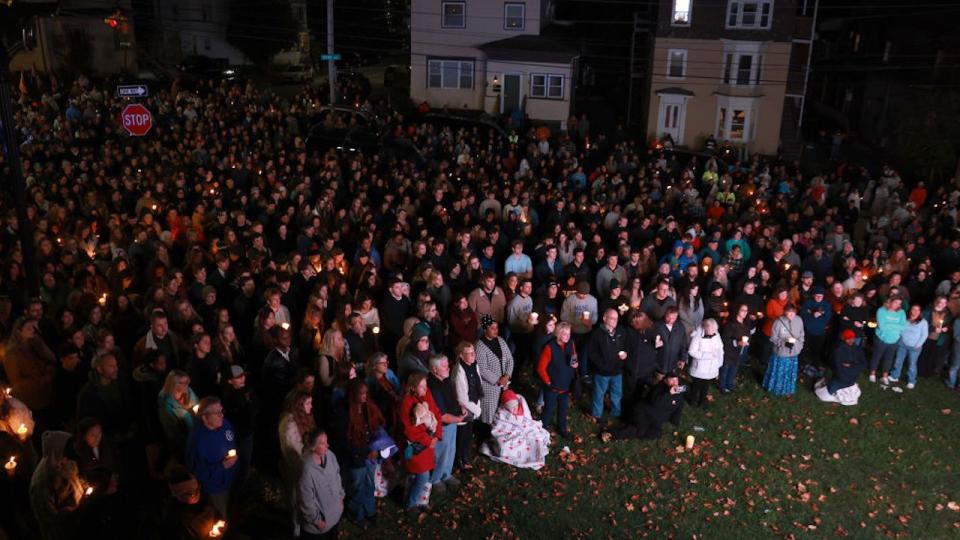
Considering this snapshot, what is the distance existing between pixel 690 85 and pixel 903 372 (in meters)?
21.4

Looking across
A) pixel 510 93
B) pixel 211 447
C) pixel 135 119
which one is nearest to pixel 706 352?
pixel 211 447

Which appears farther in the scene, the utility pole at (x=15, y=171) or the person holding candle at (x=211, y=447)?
the utility pole at (x=15, y=171)

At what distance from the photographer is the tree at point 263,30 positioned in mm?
44594

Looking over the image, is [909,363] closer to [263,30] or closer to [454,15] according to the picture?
[454,15]

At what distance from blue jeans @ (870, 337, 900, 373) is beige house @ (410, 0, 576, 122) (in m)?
22.9

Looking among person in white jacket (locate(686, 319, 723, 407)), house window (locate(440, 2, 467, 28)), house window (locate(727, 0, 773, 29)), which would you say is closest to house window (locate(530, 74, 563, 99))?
house window (locate(440, 2, 467, 28))

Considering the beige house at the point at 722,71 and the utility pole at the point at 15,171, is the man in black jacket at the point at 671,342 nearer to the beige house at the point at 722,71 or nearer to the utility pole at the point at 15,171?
the utility pole at the point at 15,171

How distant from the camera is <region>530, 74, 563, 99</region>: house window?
32781 mm

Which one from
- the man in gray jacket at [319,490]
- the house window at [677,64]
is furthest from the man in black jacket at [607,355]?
the house window at [677,64]

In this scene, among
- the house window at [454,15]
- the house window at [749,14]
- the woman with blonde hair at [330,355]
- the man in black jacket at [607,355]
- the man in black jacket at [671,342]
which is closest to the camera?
the woman with blonde hair at [330,355]

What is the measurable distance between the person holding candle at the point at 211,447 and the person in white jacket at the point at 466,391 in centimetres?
250

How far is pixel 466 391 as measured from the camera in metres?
8.45

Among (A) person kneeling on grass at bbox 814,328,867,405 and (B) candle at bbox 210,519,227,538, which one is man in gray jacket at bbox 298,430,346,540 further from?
(A) person kneeling on grass at bbox 814,328,867,405

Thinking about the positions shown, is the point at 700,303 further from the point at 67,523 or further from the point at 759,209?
the point at 67,523
